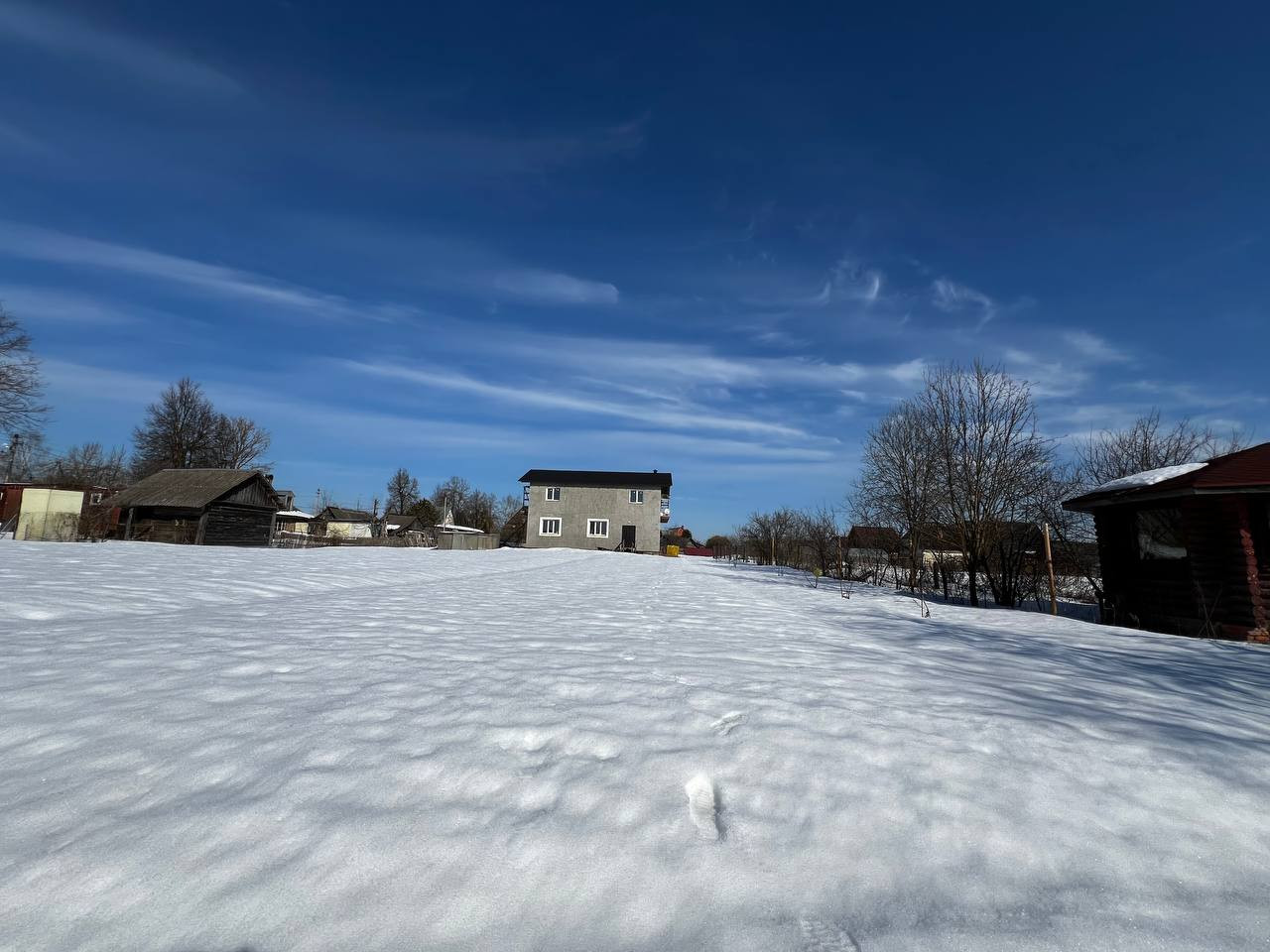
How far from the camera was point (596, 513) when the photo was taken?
40000 millimetres

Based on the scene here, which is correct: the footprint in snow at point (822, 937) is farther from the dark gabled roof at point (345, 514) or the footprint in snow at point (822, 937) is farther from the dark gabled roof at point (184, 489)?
the dark gabled roof at point (345, 514)

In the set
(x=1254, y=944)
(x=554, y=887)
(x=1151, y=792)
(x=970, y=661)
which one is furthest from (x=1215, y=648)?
(x=554, y=887)

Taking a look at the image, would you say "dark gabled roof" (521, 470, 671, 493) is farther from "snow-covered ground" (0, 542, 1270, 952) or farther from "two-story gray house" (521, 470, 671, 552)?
"snow-covered ground" (0, 542, 1270, 952)

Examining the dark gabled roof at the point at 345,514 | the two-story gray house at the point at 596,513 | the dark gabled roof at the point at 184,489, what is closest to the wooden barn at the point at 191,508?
the dark gabled roof at the point at 184,489

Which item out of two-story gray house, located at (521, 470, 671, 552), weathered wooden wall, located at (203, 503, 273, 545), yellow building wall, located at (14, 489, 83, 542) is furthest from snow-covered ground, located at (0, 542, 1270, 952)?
two-story gray house, located at (521, 470, 671, 552)

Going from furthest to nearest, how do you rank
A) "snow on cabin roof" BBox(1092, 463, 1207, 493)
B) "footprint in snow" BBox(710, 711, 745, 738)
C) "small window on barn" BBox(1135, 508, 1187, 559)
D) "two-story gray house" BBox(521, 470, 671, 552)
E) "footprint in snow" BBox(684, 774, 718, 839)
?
"two-story gray house" BBox(521, 470, 671, 552), "small window on barn" BBox(1135, 508, 1187, 559), "snow on cabin roof" BBox(1092, 463, 1207, 493), "footprint in snow" BBox(710, 711, 745, 738), "footprint in snow" BBox(684, 774, 718, 839)

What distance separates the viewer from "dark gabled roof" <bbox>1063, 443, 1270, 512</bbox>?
28.0ft

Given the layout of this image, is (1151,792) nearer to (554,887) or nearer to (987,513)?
(554,887)

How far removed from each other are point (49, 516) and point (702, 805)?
2208 cm

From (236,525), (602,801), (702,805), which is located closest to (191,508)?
(236,525)

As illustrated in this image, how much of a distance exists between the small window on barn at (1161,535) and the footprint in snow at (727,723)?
11.4 metres

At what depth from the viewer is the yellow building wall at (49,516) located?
51.6 ft

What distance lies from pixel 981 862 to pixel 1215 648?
21.4ft

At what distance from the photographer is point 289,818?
1578 mm
